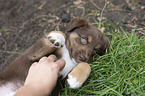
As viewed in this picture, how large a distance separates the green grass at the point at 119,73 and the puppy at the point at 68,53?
28 centimetres

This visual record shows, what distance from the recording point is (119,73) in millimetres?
2648

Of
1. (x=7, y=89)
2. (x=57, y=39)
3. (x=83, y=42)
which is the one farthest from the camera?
(x=57, y=39)

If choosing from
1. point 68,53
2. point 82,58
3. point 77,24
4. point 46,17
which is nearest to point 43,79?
point 82,58

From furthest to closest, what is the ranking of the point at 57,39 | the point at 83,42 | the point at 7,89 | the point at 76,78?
the point at 57,39, the point at 83,42, the point at 7,89, the point at 76,78

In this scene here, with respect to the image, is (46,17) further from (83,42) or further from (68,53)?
(83,42)

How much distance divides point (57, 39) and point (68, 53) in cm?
40

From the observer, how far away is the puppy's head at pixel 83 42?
8.96ft

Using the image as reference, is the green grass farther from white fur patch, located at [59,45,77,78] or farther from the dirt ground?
the dirt ground

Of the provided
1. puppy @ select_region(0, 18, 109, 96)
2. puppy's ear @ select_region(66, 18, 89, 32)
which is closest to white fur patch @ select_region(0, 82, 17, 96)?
puppy @ select_region(0, 18, 109, 96)

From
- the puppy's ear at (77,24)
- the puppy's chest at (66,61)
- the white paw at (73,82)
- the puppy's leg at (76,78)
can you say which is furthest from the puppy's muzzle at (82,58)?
the puppy's ear at (77,24)

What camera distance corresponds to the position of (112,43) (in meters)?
3.24

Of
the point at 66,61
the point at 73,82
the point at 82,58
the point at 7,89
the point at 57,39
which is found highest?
the point at 57,39

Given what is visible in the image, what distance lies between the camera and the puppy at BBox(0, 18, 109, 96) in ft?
8.41

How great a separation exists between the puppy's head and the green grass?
0.91 ft
